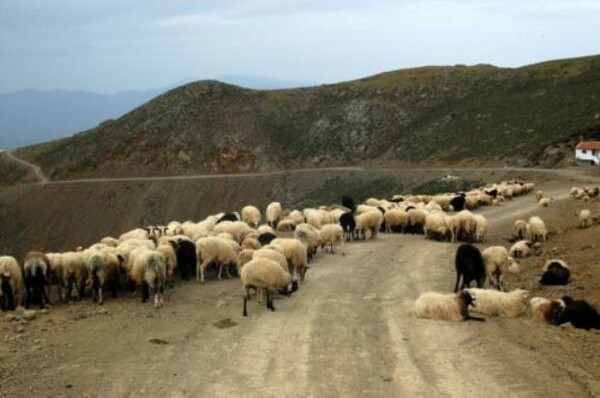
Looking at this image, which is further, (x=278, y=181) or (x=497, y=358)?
(x=278, y=181)

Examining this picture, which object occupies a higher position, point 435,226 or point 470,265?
point 470,265

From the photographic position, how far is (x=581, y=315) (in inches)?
511

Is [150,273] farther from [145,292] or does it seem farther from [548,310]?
[548,310]

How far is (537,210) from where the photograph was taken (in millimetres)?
32438

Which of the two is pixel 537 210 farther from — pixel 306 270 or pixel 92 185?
pixel 92 185

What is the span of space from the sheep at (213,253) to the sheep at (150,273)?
2243mm

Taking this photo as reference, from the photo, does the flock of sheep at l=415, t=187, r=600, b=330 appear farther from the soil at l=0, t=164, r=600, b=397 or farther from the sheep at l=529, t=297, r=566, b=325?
the soil at l=0, t=164, r=600, b=397

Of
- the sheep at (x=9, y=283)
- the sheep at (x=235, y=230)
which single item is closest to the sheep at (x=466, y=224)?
the sheep at (x=235, y=230)

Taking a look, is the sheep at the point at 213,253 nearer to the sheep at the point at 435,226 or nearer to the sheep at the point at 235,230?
the sheep at the point at 235,230

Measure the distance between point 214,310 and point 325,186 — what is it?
52806 millimetres

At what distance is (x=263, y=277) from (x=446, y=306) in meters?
4.26

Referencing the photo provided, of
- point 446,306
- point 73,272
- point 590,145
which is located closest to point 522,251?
point 446,306

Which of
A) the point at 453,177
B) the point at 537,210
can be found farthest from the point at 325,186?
the point at 537,210

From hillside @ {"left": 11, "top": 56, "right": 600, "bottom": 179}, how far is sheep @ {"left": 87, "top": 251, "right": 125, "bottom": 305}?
52417mm
